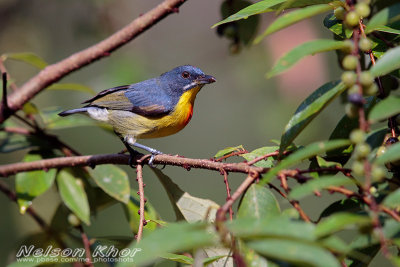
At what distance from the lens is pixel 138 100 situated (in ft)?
14.0

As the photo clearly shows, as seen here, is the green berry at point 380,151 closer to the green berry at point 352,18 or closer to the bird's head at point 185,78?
the green berry at point 352,18

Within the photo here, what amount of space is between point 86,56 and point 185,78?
5.92 ft

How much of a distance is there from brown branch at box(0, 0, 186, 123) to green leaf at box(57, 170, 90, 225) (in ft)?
1.71

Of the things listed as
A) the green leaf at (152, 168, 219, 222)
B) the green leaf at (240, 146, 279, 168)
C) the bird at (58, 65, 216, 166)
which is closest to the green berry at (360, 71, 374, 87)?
the green leaf at (240, 146, 279, 168)

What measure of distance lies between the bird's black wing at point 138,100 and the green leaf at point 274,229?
2984mm

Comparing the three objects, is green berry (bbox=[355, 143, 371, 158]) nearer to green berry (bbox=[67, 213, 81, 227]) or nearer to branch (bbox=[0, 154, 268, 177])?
branch (bbox=[0, 154, 268, 177])

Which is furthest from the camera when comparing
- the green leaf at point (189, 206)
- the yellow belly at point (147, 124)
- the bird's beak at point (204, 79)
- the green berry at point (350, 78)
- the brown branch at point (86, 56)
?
the bird's beak at point (204, 79)

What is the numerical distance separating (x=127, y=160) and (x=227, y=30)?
1298mm

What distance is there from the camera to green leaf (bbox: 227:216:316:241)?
1.10m

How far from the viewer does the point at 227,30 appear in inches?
136

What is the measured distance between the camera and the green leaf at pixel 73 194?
283 cm

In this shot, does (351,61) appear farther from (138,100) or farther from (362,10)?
(138,100)

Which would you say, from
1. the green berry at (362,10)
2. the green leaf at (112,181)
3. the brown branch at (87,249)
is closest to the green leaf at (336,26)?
the green berry at (362,10)

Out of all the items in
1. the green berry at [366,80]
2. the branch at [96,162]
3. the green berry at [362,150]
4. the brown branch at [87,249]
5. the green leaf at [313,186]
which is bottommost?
the brown branch at [87,249]
